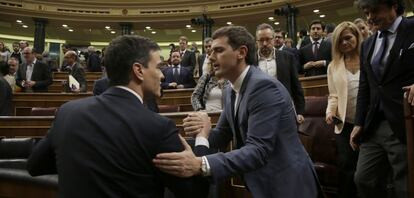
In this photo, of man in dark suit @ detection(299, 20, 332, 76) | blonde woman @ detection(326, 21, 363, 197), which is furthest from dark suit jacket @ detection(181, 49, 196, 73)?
blonde woman @ detection(326, 21, 363, 197)

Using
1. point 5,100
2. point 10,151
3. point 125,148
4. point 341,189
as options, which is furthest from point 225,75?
point 5,100

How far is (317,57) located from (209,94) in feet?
5.71

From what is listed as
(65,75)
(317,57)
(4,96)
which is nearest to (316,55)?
(317,57)

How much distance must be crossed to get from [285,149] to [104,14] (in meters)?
12.6

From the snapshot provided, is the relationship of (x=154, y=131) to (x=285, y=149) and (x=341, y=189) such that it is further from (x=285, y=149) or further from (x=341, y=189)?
(x=341, y=189)

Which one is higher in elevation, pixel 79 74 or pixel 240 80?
pixel 79 74

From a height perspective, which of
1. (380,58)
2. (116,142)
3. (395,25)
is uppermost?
(395,25)

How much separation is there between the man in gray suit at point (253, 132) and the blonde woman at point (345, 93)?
42.8 inches

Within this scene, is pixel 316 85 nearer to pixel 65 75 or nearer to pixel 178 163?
pixel 178 163

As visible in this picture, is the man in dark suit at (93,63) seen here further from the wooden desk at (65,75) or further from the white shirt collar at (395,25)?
the white shirt collar at (395,25)

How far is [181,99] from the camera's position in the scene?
6.29m

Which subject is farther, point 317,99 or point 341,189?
point 317,99

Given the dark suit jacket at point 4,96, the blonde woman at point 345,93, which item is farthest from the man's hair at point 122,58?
the dark suit jacket at point 4,96

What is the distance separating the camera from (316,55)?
4594mm
